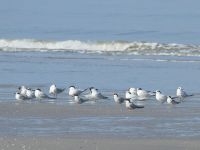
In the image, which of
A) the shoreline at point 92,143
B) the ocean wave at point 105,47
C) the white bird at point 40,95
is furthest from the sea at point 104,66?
the shoreline at point 92,143

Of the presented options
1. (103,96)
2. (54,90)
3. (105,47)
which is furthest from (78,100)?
(105,47)

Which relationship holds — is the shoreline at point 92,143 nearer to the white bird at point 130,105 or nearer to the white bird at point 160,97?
the white bird at point 130,105

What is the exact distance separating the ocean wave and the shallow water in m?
3.72

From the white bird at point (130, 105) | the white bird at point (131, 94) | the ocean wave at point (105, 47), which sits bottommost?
the white bird at point (130, 105)

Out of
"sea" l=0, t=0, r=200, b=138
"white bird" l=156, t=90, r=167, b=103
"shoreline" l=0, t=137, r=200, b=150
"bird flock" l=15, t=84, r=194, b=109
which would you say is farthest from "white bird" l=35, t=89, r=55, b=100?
"shoreline" l=0, t=137, r=200, b=150

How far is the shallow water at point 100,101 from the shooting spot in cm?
1430

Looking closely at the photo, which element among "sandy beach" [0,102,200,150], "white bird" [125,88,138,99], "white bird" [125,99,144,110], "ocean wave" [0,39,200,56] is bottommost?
"sandy beach" [0,102,200,150]

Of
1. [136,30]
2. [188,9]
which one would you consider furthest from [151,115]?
[188,9]

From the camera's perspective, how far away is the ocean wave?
3626 centimetres

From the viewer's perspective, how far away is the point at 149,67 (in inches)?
1054

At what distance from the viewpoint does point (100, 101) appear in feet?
62.5

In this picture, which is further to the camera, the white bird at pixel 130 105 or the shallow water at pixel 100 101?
the white bird at pixel 130 105

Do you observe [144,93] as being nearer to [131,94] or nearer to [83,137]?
[131,94]

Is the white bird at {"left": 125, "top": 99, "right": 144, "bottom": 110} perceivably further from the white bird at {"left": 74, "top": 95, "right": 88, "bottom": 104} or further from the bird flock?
the white bird at {"left": 74, "top": 95, "right": 88, "bottom": 104}
